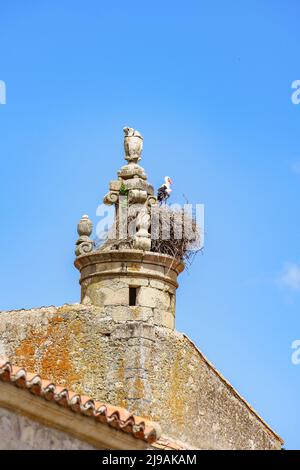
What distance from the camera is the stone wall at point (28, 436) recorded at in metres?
16.2

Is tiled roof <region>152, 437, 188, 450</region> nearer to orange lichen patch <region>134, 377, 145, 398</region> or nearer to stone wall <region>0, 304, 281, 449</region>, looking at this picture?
stone wall <region>0, 304, 281, 449</region>

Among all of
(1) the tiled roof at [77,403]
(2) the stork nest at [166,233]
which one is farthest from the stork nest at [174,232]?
(1) the tiled roof at [77,403]

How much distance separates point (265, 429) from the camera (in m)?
25.2

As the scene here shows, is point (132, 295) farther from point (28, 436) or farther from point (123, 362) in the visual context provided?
point (28, 436)

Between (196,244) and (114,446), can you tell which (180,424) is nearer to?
(196,244)

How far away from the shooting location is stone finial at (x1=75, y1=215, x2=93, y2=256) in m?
24.9

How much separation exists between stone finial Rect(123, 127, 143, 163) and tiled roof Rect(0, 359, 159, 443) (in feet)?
29.2

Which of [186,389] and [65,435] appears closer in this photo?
[65,435]

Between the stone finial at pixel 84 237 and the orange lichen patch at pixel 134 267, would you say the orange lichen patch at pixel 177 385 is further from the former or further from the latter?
the stone finial at pixel 84 237

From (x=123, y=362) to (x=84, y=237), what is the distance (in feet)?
8.73

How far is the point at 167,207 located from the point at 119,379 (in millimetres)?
3310

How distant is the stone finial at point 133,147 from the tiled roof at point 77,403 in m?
8.91
